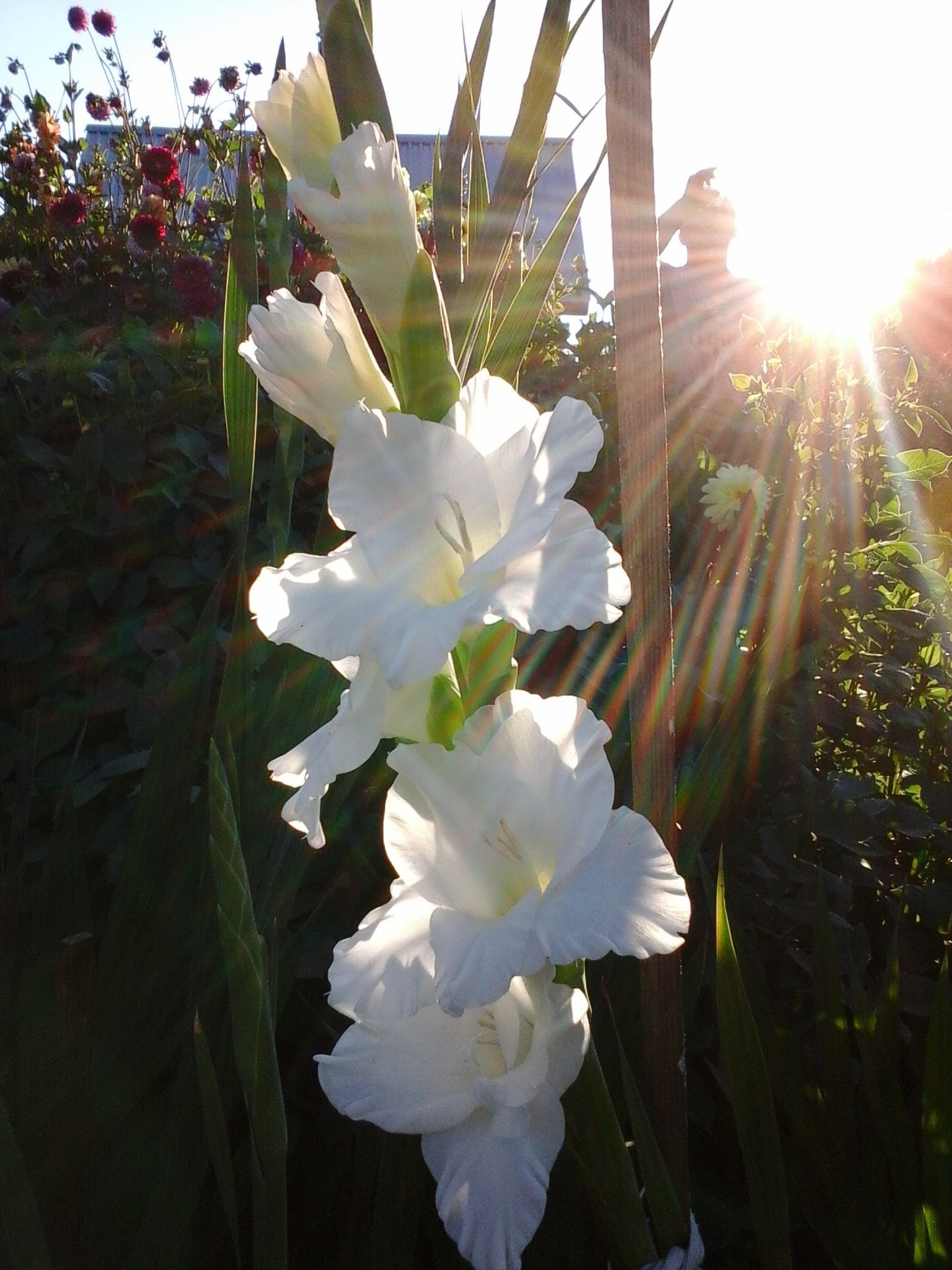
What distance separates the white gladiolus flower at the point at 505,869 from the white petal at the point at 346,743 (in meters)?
0.02

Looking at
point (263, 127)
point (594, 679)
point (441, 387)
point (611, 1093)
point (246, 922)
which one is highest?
point (263, 127)

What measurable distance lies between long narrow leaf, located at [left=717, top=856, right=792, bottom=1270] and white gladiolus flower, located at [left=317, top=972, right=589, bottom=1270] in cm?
22

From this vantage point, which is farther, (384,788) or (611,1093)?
(384,788)

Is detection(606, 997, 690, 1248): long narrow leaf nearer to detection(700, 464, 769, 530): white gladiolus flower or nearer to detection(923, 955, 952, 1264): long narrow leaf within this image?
detection(923, 955, 952, 1264): long narrow leaf

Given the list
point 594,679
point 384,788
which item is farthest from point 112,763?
point 594,679

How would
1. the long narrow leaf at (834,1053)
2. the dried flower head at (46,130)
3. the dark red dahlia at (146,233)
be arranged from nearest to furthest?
the long narrow leaf at (834,1053)
the dark red dahlia at (146,233)
the dried flower head at (46,130)

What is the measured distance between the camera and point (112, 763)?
4.55 ft

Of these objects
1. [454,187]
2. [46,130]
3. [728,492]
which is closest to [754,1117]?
[454,187]

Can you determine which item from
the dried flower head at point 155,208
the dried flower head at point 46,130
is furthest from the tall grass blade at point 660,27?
the dried flower head at point 46,130

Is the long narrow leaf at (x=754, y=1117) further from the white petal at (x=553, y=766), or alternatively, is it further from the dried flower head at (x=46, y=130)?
the dried flower head at (x=46, y=130)

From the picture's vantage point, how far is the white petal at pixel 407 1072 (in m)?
0.53

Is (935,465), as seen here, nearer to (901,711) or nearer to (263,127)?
(901,711)

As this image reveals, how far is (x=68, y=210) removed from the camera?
113 inches

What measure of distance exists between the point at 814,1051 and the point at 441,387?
3.09 ft
